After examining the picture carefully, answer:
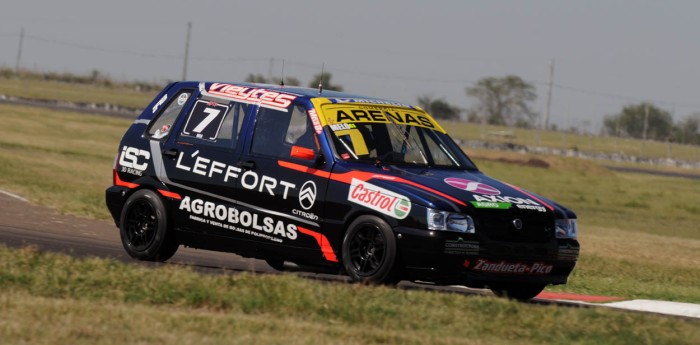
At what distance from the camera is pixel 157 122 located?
10.8 m

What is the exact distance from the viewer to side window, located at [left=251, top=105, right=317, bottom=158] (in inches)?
388

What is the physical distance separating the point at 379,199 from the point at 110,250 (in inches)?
141

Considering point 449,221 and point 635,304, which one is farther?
point 635,304

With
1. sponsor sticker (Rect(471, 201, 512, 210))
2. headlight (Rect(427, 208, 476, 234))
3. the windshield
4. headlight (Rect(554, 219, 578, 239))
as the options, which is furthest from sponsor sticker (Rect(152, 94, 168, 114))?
headlight (Rect(554, 219, 578, 239))

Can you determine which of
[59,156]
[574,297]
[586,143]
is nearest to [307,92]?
[574,297]

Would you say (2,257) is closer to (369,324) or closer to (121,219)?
(121,219)

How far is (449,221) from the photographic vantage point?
348 inches

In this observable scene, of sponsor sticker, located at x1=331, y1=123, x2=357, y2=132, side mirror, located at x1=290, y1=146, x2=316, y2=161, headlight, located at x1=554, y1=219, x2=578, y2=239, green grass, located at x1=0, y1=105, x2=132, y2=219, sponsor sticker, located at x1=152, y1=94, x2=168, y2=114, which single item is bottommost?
green grass, located at x1=0, y1=105, x2=132, y2=219

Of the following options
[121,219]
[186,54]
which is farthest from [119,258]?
[186,54]

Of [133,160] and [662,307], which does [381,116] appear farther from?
[662,307]

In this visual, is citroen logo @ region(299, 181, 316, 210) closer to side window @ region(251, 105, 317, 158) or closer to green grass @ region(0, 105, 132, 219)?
side window @ region(251, 105, 317, 158)

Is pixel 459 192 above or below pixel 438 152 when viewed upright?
below

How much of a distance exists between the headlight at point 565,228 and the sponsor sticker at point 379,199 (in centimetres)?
137

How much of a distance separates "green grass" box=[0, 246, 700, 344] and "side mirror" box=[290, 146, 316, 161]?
4.32ft
